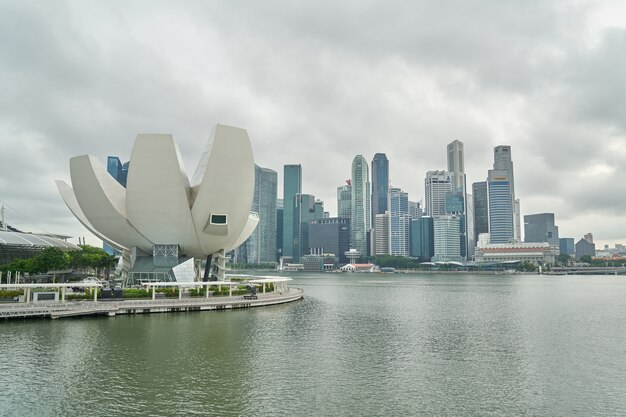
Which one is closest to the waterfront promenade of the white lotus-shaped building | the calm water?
the calm water

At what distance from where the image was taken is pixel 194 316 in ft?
129

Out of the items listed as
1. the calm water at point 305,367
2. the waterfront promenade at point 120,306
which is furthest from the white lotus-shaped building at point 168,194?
the calm water at point 305,367

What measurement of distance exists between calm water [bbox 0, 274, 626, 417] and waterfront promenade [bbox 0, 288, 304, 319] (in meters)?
1.26

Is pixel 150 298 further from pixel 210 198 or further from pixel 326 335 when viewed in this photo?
pixel 326 335

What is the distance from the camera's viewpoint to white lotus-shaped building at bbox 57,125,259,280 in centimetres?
4669

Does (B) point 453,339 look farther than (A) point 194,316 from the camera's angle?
No

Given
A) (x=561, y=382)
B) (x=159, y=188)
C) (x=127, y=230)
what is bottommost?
(x=561, y=382)

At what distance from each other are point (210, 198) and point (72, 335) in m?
21.4

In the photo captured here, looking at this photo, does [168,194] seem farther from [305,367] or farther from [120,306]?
[305,367]

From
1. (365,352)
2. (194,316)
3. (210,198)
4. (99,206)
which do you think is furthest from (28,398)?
(99,206)

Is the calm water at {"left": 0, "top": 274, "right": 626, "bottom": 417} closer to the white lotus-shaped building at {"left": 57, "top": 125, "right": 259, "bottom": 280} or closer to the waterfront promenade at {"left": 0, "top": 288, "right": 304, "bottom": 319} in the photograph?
the waterfront promenade at {"left": 0, "top": 288, "right": 304, "bottom": 319}

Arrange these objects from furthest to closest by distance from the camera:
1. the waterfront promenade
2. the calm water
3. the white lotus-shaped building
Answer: the white lotus-shaped building < the waterfront promenade < the calm water

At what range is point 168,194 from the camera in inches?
1912

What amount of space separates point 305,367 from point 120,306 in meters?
22.8
